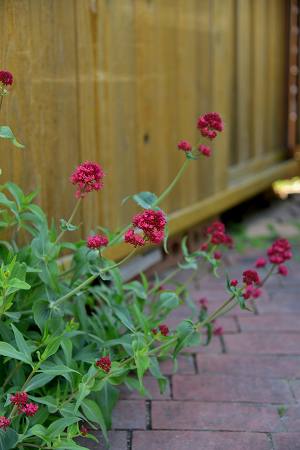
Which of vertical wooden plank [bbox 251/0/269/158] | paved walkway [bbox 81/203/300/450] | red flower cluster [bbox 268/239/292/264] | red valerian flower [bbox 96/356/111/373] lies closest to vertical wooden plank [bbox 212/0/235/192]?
vertical wooden plank [bbox 251/0/269/158]

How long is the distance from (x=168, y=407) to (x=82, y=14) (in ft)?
4.39

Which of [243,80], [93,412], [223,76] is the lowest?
[93,412]

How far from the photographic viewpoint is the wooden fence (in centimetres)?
253

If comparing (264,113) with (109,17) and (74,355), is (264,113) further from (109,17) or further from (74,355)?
(74,355)

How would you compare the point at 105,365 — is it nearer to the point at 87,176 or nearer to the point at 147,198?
the point at 87,176

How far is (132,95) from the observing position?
3203 mm

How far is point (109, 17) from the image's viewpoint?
2.97 m

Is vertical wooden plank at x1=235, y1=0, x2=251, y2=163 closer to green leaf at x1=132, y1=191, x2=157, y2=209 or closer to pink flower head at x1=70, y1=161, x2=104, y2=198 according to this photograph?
green leaf at x1=132, y1=191, x2=157, y2=209

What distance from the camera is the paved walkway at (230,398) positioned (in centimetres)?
217

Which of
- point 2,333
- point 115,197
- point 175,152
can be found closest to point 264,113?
point 175,152

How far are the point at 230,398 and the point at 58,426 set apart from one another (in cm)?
74

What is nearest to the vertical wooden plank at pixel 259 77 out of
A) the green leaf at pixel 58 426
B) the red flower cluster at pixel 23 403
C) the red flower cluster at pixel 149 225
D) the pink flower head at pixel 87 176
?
the pink flower head at pixel 87 176

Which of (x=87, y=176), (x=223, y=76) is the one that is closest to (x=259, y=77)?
(x=223, y=76)

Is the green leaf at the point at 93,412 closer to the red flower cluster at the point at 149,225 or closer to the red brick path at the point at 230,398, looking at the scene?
the red brick path at the point at 230,398
